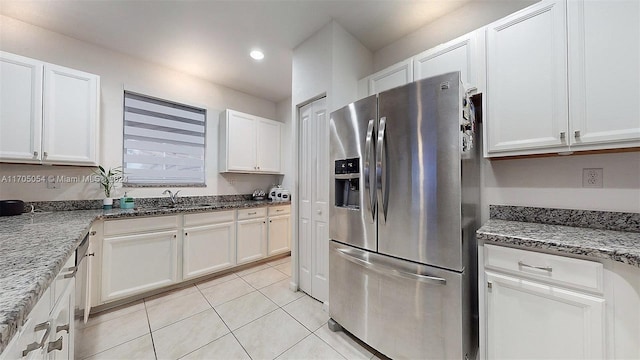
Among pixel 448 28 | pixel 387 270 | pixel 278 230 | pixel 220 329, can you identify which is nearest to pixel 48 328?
pixel 220 329

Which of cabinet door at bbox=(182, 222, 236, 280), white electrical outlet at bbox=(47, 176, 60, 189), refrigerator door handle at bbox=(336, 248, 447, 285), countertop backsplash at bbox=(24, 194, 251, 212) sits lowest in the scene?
cabinet door at bbox=(182, 222, 236, 280)

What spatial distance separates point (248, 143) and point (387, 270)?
270 cm

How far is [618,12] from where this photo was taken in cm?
112

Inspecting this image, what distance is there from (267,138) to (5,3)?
2593 mm

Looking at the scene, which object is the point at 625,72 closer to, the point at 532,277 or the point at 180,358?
the point at 532,277

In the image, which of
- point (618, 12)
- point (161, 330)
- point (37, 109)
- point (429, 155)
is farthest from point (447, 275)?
point (37, 109)

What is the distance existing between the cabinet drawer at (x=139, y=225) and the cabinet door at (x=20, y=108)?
79 cm

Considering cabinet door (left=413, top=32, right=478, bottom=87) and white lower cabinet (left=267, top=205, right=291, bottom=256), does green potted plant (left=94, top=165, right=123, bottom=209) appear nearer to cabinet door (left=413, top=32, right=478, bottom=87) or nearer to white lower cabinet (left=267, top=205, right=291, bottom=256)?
white lower cabinet (left=267, top=205, right=291, bottom=256)

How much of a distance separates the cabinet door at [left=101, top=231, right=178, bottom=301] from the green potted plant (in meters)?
0.55

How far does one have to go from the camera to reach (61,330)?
925mm

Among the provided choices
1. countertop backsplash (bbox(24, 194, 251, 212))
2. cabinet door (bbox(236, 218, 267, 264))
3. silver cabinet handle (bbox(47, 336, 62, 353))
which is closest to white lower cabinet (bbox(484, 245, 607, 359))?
silver cabinet handle (bbox(47, 336, 62, 353))

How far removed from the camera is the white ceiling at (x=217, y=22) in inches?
74.7

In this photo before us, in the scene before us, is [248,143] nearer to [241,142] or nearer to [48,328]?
[241,142]

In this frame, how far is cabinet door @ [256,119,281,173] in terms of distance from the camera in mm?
3520
